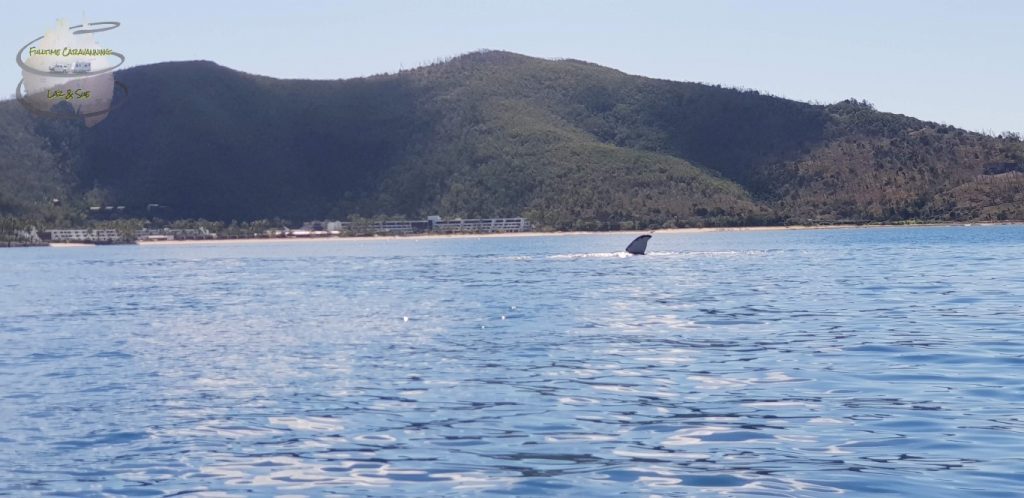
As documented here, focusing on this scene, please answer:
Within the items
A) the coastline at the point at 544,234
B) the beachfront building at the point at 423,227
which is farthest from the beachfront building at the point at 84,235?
the beachfront building at the point at 423,227

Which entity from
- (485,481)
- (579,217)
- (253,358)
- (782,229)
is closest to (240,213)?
(579,217)

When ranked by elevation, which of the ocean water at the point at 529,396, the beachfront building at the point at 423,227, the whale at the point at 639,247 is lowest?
the ocean water at the point at 529,396

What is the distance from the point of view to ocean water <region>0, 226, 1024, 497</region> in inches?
549

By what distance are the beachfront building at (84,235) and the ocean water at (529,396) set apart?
12568cm

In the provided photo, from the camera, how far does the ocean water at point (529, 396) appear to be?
45.8ft

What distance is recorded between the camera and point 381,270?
68.8 m

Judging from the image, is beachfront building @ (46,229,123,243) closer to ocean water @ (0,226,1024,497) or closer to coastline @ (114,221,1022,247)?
coastline @ (114,221,1022,247)

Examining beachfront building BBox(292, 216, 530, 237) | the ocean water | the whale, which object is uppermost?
beachfront building BBox(292, 216, 530, 237)

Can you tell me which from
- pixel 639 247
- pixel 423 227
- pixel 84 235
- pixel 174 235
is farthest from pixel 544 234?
pixel 639 247

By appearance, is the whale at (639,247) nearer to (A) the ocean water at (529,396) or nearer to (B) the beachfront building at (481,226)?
(A) the ocean water at (529,396)

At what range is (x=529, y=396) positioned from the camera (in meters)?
19.5

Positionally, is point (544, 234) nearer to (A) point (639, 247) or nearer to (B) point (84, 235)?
(B) point (84, 235)

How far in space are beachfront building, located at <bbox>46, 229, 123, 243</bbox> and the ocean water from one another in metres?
126

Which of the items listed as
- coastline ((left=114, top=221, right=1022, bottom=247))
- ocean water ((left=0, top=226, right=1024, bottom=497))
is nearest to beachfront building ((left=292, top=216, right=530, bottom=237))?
coastline ((left=114, top=221, right=1022, bottom=247))
